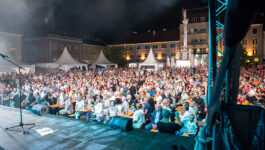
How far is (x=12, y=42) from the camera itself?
3092 centimetres

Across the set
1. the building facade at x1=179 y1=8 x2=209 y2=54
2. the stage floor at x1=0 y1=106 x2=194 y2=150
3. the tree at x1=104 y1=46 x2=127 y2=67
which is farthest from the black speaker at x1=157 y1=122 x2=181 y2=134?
the tree at x1=104 y1=46 x2=127 y2=67

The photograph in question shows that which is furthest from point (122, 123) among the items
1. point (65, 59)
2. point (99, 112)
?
point (65, 59)

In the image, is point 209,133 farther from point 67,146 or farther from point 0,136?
point 0,136

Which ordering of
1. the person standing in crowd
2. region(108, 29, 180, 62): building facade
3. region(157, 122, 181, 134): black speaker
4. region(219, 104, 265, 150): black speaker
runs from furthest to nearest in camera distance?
region(108, 29, 180, 62): building facade < the person standing in crowd < region(157, 122, 181, 134): black speaker < region(219, 104, 265, 150): black speaker

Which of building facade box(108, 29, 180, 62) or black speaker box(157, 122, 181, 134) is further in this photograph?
building facade box(108, 29, 180, 62)

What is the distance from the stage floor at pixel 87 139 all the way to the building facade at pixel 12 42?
30717mm

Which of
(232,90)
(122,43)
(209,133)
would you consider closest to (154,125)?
(209,133)

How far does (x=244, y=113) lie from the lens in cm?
218

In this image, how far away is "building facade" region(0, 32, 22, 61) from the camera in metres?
29.4

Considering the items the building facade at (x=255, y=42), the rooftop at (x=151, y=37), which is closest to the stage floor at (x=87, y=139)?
the building facade at (x=255, y=42)

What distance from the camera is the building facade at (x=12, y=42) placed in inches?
1159

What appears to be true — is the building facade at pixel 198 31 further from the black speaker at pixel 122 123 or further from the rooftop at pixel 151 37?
the black speaker at pixel 122 123

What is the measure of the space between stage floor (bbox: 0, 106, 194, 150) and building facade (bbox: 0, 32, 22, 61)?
30.7m

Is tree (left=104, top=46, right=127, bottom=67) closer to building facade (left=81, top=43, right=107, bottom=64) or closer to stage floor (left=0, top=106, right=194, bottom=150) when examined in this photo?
building facade (left=81, top=43, right=107, bottom=64)
